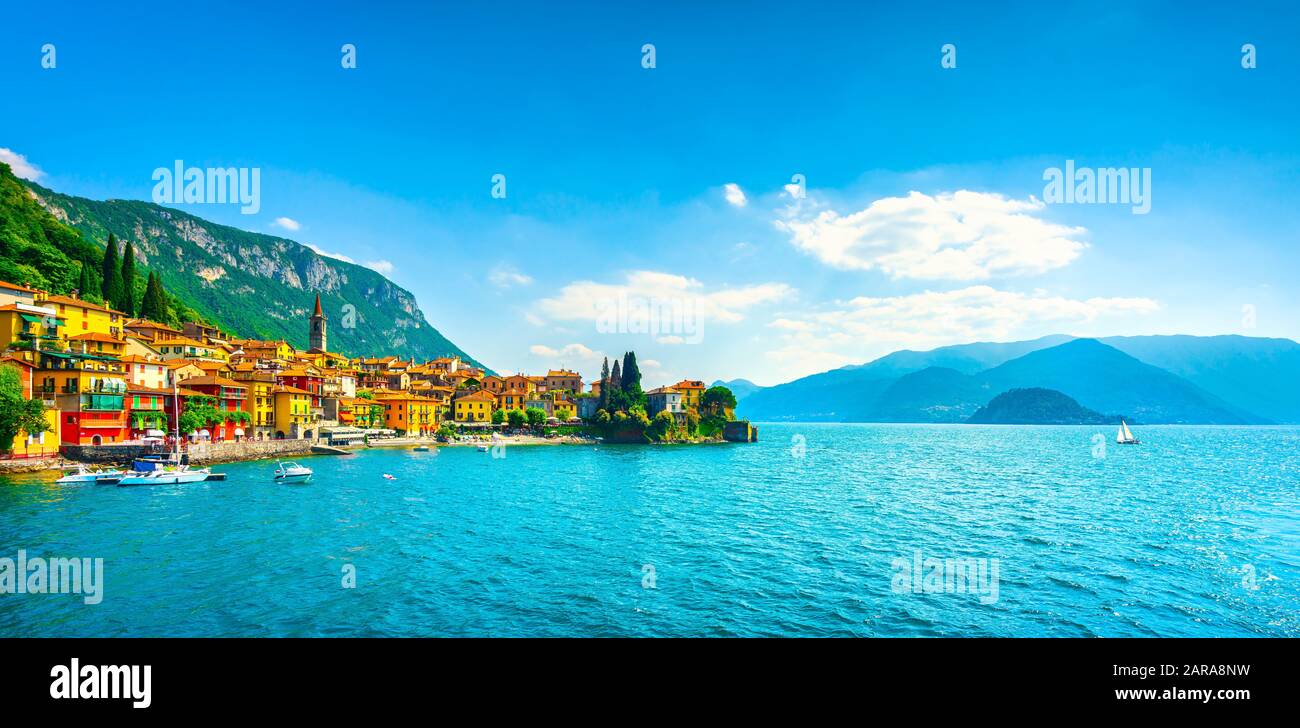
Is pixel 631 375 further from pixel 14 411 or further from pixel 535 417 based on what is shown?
pixel 14 411

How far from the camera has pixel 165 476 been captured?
3588cm

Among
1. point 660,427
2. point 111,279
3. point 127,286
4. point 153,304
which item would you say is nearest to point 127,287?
point 127,286

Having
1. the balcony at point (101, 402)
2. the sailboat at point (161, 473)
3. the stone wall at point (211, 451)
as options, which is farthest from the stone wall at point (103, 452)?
the balcony at point (101, 402)

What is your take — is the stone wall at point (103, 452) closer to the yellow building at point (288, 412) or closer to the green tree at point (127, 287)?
the yellow building at point (288, 412)

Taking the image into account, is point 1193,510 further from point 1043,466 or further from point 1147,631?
point 1043,466

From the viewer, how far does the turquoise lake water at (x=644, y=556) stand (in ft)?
44.3

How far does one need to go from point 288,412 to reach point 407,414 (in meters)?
20.8

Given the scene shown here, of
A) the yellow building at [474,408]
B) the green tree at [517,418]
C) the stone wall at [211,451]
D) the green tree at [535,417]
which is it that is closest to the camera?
the stone wall at [211,451]

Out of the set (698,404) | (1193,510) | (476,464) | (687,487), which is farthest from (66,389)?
(698,404)

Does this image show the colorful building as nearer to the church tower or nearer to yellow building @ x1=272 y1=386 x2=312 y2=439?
yellow building @ x1=272 y1=386 x2=312 y2=439

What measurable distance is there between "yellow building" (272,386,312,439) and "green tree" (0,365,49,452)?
861 inches

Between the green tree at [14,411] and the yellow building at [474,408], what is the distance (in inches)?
2159

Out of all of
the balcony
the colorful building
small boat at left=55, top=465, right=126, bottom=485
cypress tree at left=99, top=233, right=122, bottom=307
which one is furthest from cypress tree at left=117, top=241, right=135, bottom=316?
small boat at left=55, top=465, right=126, bottom=485
